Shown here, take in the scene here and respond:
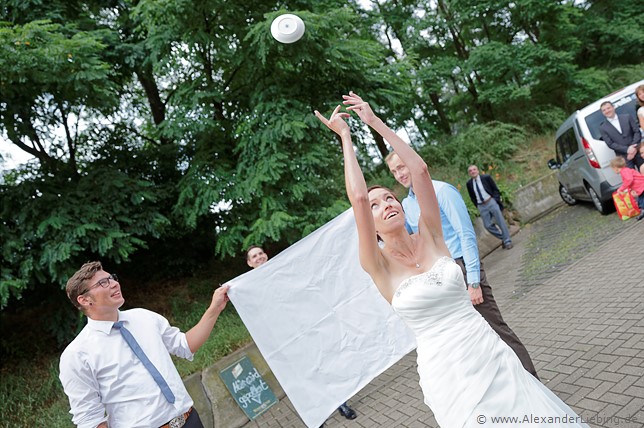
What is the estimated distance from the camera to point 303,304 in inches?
171

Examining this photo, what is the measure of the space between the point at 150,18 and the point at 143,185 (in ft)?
10.1

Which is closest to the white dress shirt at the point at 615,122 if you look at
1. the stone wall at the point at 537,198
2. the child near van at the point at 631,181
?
the child near van at the point at 631,181

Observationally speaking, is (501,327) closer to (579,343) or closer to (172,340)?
(579,343)

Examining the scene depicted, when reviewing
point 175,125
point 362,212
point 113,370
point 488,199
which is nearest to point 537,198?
point 488,199

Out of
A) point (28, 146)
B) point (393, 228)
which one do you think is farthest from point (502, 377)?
point (28, 146)

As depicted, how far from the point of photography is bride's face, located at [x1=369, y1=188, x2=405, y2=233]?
2182mm

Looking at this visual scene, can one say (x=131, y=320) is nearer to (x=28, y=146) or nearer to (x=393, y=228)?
(x=393, y=228)

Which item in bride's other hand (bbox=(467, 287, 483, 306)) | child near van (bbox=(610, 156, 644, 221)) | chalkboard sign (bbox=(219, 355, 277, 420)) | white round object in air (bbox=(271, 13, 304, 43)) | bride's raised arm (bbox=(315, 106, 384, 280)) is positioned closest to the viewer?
bride's raised arm (bbox=(315, 106, 384, 280))

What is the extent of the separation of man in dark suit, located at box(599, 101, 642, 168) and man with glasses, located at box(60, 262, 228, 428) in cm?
830

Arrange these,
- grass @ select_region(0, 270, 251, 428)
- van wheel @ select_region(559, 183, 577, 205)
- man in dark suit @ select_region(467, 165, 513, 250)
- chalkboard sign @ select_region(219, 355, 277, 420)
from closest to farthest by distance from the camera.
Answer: chalkboard sign @ select_region(219, 355, 277, 420)
grass @ select_region(0, 270, 251, 428)
man in dark suit @ select_region(467, 165, 513, 250)
van wheel @ select_region(559, 183, 577, 205)

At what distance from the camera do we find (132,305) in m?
10.4

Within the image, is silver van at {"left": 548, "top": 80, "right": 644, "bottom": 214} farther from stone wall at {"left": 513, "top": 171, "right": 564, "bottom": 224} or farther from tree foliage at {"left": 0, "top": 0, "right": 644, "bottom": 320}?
tree foliage at {"left": 0, "top": 0, "right": 644, "bottom": 320}

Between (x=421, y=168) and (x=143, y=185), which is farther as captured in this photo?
(x=143, y=185)

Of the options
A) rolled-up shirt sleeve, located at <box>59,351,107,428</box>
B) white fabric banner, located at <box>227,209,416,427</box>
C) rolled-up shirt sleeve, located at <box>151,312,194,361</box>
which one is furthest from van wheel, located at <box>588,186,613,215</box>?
rolled-up shirt sleeve, located at <box>59,351,107,428</box>
